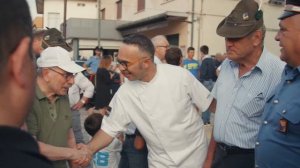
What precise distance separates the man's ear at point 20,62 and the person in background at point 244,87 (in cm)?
223

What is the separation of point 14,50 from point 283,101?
1.90 meters

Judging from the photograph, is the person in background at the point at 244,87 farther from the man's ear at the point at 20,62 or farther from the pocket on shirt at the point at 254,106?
the man's ear at the point at 20,62

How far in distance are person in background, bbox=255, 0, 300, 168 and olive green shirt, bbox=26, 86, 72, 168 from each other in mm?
1363

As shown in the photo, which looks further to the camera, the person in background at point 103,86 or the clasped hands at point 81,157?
the person in background at point 103,86

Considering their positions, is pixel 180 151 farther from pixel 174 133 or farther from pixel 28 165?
pixel 28 165

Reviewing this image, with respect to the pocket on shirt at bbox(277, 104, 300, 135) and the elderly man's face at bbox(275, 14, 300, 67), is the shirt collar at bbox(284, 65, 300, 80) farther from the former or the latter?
the pocket on shirt at bbox(277, 104, 300, 135)

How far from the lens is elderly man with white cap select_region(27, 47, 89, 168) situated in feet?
9.63

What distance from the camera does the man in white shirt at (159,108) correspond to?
337 centimetres

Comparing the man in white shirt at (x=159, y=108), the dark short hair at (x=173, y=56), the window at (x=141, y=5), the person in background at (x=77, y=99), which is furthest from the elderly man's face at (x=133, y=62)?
the window at (x=141, y=5)

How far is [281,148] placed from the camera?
8.37 ft

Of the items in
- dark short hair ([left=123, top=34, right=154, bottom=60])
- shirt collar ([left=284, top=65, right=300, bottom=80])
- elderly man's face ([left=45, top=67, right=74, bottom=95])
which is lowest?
elderly man's face ([left=45, top=67, right=74, bottom=95])

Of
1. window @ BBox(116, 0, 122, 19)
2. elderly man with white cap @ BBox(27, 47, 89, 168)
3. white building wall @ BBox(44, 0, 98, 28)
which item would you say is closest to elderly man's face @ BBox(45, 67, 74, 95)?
elderly man with white cap @ BBox(27, 47, 89, 168)

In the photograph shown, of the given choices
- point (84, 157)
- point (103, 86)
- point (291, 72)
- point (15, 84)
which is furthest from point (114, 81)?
point (15, 84)

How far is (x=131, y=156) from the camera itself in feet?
13.6
